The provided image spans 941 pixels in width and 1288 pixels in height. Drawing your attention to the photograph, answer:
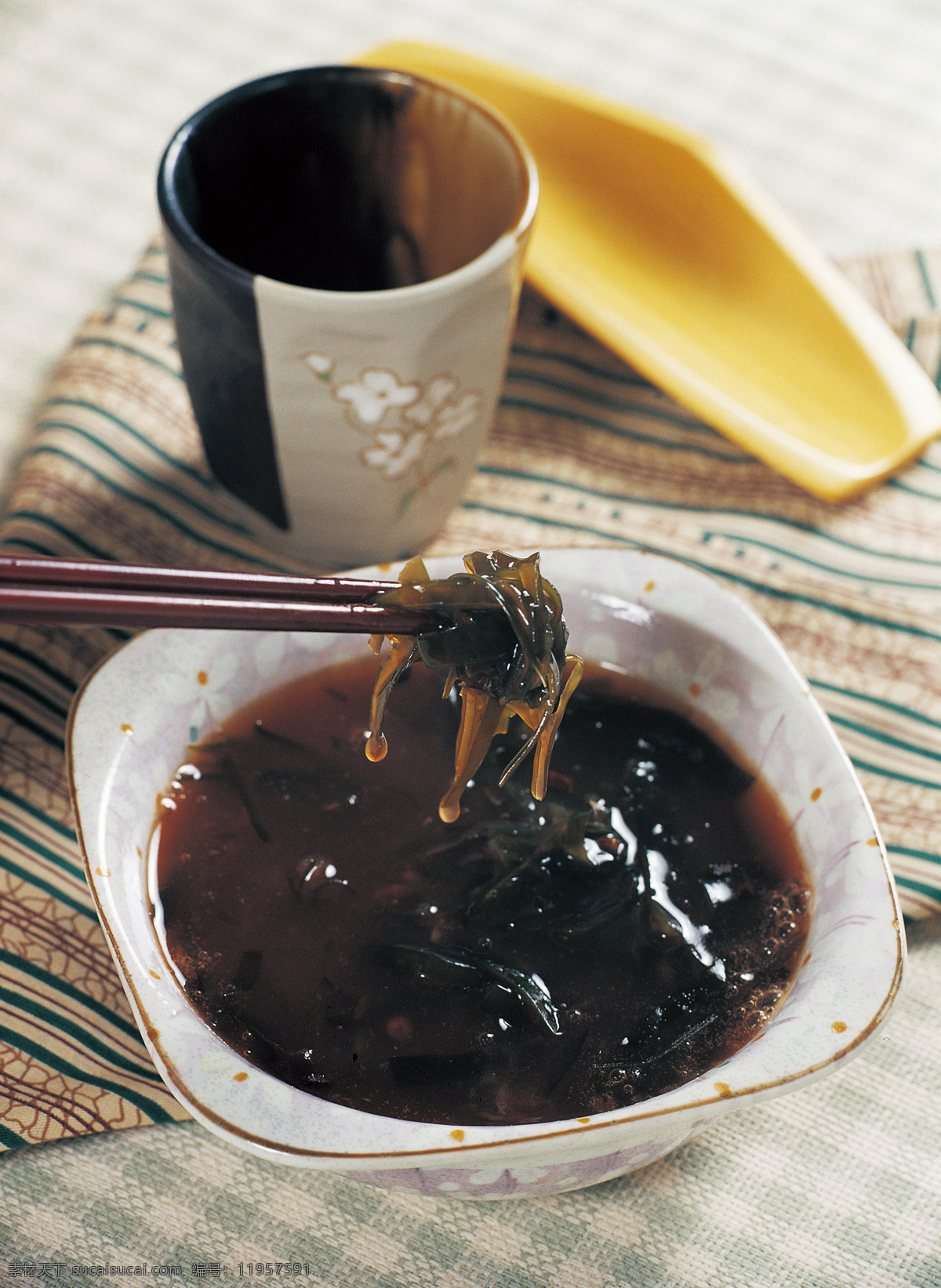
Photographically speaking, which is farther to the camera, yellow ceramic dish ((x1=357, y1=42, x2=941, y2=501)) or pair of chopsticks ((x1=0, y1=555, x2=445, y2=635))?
yellow ceramic dish ((x1=357, y1=42, x2=941, y2=501))

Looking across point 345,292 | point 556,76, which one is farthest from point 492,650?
point 556,76

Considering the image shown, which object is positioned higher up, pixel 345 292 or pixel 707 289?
pixel 345 292

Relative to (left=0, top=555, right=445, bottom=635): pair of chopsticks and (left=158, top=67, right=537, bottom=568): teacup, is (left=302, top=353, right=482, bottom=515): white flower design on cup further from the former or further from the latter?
(left=0, top=555, right=445, bottom=635): pair of chopsticks

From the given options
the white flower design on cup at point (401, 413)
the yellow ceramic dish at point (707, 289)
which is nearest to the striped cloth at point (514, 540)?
the yellow ceramic dish at point (707, 289)

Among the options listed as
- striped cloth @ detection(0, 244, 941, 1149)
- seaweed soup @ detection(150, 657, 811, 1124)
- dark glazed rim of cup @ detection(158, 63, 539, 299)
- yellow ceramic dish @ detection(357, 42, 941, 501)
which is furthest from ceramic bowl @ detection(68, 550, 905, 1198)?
yellow ceramic dish @ detection(357, 42, 941, 501)

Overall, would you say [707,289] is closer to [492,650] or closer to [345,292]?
[345,292]

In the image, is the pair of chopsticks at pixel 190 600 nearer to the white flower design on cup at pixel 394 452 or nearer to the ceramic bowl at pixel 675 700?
the ceramic bowl at pixel 675 700
